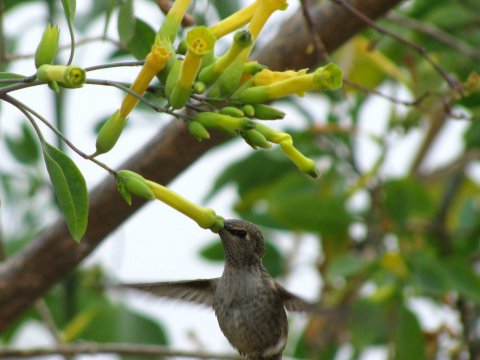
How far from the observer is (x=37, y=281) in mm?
3148

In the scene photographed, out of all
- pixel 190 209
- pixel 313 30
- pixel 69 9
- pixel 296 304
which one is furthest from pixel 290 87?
pixel 296 304

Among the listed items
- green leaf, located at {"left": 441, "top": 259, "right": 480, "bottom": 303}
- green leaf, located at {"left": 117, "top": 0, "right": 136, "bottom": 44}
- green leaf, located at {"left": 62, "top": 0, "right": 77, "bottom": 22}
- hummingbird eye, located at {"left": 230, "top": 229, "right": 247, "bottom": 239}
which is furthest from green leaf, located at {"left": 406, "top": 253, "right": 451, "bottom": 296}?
green leaf, located at {"left": 62, "top": 0, "right": 77, "bottom": 22}

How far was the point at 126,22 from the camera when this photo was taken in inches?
93.7

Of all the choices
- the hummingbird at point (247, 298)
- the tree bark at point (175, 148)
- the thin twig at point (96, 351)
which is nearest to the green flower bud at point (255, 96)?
the hummingbird at point (247, 298)

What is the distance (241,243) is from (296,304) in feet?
0.89

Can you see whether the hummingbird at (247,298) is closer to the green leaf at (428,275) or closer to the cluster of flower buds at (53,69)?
the cluster of flower buds at (53,69)

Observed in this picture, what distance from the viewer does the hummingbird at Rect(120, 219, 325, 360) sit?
2.58 metres

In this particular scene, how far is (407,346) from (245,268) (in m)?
1.18

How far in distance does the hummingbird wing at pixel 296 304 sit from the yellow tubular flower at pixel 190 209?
1.82ft

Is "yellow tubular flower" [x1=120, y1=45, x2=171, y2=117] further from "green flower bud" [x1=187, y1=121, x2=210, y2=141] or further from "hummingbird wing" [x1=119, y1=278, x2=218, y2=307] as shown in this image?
"hummingbird wing" [x1=119, y1=278, x2=218, y2=307]

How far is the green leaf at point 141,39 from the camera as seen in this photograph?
2.66m

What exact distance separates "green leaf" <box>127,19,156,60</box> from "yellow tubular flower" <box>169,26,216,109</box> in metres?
0.81

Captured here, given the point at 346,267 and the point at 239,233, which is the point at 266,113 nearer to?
the point at 239,233

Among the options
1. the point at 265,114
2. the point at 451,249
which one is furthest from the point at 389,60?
the point at 265,114
